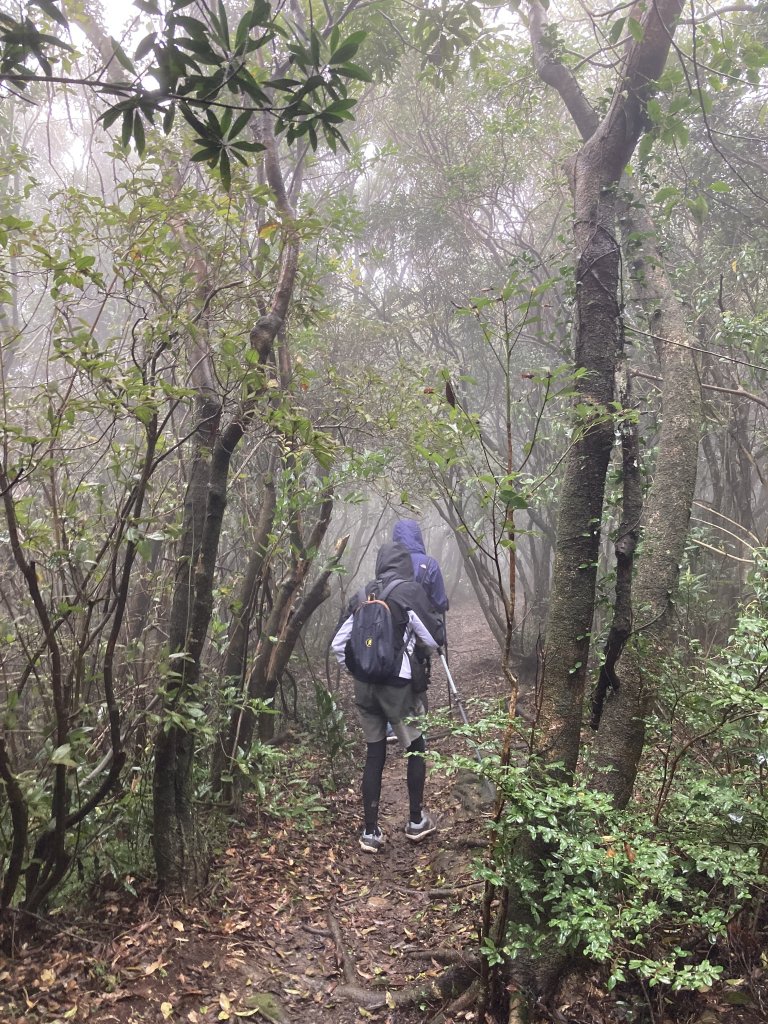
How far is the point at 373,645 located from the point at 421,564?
2.99ft

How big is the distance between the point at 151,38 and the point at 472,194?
31.4ft

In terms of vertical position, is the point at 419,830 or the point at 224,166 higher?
the point at 224,166

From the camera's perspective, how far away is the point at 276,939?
331 centimetres

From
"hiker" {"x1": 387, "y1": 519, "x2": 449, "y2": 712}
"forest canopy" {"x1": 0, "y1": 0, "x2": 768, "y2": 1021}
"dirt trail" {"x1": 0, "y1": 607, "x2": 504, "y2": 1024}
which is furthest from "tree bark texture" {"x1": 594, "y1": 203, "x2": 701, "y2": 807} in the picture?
"hiker" {"x1": 387, "y1": 519, "x2": 449, "y2": 712}

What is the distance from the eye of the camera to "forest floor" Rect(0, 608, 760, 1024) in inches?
98.3

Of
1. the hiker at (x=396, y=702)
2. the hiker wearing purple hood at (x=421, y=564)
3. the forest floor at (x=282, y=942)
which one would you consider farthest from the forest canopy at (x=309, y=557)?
the hiker at (x=396, y=702)

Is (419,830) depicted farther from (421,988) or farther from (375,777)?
(421,988)

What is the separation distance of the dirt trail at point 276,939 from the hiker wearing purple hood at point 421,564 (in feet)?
5.35

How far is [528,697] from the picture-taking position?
303 inches

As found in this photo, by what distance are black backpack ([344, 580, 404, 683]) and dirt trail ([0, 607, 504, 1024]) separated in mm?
1200

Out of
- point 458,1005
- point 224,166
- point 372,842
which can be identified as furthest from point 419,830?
point 224,166

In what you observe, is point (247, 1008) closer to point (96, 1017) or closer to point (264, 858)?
point (96, 1017)

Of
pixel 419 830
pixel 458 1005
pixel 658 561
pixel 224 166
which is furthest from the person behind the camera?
pixel 419 830

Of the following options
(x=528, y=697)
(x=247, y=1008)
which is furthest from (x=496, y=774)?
(x=528, y=697)
